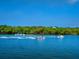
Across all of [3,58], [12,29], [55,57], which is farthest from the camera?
[12,29]

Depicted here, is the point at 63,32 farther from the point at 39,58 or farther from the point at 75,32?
the point at 39,58

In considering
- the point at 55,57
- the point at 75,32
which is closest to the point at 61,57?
the point at 55,57

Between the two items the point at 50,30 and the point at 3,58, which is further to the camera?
the point at 50,30

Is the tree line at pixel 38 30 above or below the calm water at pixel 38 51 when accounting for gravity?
above

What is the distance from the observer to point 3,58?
50.3ft

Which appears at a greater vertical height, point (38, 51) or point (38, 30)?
point (38, 30)

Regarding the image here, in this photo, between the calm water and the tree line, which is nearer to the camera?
the calm water

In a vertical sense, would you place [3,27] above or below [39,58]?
above

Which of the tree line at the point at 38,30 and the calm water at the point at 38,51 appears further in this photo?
the tree line at the point at 38,30

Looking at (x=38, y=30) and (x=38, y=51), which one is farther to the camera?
(x=38, y=30)

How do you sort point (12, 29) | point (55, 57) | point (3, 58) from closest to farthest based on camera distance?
1. point (3, 58)
2. point (55, 57)
3. point (12, 29)

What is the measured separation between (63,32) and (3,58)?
5830 cm

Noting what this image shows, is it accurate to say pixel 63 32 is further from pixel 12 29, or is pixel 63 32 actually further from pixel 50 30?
pixel 12 29

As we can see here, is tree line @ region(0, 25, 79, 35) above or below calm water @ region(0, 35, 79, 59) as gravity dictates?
above
